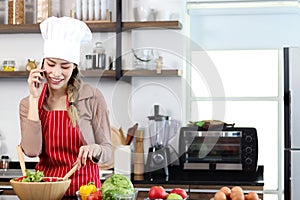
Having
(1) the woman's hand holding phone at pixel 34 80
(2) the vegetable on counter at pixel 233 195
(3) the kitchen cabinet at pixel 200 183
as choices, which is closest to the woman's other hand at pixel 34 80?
(1) the woman's hand holding phone at pixel 34 80

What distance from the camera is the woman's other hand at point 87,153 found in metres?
2.88

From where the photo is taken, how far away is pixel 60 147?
317 cm

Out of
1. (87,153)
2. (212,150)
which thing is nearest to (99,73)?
(212,150)

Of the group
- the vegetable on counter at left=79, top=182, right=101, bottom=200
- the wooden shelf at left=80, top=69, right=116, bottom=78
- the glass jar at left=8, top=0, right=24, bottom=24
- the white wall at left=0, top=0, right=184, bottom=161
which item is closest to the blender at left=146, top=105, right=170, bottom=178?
the white wall at left=0, top=0, right=184, bottom=161

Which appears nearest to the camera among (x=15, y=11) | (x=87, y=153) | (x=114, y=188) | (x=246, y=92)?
(x=114, y=188)

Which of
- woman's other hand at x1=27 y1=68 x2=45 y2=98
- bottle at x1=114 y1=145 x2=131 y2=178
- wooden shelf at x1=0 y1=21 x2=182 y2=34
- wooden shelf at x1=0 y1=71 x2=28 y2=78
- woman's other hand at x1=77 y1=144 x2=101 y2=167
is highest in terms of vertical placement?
wooden shelf at x1=0 y1=21 x2=182 y2=34

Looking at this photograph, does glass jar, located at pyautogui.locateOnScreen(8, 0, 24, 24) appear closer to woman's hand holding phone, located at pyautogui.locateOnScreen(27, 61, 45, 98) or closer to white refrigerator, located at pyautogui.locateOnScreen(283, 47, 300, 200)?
woman's hand holding phone, located at pyautogui.locateOnScreen(27, 61, 45, 98)

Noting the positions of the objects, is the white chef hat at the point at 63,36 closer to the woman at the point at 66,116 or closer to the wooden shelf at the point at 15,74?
the woman at the point at 66,116

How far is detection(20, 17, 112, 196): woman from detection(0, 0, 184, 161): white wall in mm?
1505

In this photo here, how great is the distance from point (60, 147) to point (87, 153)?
31 cm

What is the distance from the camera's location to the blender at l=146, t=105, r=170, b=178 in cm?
447

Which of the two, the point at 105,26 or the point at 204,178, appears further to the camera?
the point at 105,26

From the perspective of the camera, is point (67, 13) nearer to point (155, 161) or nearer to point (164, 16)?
point (164, 16)

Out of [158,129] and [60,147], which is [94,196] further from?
[158,129]
